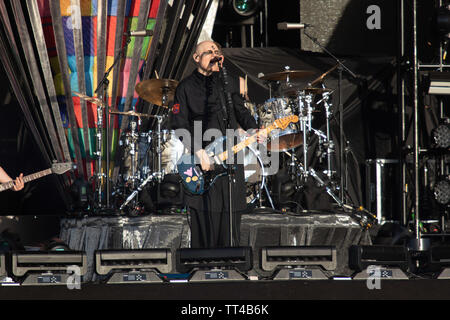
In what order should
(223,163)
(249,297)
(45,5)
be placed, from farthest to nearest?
(45,5) → (223,163) → (249,297)

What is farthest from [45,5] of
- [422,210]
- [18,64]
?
[422,210]

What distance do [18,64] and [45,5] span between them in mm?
710

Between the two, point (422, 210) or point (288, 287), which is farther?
point (422, 210)

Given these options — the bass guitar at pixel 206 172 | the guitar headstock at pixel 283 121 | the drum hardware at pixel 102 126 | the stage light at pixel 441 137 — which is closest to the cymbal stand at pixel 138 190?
the drum hardware at pixel 102 126

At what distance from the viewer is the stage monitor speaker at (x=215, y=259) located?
3844 mm

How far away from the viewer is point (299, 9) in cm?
927

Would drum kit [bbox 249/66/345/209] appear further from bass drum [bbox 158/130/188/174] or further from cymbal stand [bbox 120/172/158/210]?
cymbal stand [bbox 120/172/158/210]

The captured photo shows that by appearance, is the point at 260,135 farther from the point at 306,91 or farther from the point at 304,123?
the point at 306,91

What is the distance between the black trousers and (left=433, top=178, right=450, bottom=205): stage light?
10.7 feet

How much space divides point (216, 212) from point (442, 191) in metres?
3.45

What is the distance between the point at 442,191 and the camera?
7.13 metres

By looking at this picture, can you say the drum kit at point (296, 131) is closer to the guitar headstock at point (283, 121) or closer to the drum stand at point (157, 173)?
the drum stand at point (157, 173)

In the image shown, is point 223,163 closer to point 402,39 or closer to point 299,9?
point 402,39

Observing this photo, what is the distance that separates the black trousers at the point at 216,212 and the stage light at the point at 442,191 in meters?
3.26
